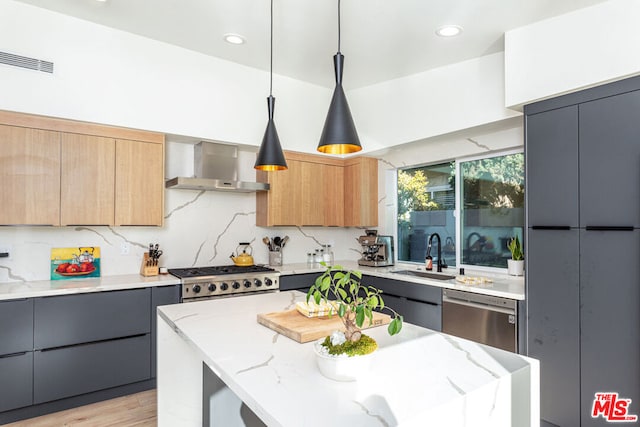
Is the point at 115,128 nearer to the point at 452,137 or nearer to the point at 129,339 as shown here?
the point at 129,339

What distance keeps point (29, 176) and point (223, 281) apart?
5.54 ft

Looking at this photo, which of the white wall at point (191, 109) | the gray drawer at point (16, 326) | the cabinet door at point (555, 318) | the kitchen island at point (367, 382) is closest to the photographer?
the kitchen island at point (367, 382)

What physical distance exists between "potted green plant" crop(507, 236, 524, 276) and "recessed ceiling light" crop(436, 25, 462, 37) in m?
1.81

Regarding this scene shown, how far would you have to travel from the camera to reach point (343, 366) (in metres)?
1.17

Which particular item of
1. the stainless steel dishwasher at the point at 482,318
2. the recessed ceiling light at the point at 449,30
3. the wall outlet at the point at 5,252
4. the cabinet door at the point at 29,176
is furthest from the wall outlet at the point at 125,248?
the recessed ceiling light at the point at 449,30

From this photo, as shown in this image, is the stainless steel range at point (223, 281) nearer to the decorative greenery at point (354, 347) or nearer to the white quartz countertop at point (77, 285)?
the white quartz countertop at point (77, 285)

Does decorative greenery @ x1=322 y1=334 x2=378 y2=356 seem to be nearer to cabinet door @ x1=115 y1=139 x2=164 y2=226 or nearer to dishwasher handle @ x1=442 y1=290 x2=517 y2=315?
dishwasher handle @ x1=442 y1=290 x2=517 y2=315

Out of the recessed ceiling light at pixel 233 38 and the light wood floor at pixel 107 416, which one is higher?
the recessed ceiling light at pixel 233 38

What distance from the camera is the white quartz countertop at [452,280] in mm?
2799

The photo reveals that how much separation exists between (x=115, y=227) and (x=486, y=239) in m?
3.51

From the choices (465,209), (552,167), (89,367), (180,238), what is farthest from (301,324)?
(465,209)

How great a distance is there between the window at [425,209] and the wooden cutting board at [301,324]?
2432 mm

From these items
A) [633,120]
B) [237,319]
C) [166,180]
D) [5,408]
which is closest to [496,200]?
[633,120]

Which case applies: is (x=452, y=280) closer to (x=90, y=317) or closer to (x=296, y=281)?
Answer: (x=296, y=281)
